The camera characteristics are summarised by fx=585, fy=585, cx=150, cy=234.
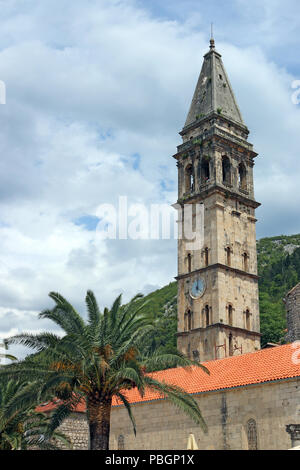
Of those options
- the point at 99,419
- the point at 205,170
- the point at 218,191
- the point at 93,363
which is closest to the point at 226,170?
the point at 205,170

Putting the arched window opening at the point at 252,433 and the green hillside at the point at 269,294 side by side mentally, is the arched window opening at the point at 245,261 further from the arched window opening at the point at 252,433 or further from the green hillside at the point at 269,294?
the arched window opening at the point at 252,433

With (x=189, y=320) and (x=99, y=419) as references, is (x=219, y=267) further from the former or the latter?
(x=99, y=419)

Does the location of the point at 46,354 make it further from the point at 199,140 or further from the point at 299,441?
the point at 199,140

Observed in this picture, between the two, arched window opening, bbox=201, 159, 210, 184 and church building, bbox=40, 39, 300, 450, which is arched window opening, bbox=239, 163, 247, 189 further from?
arched window opening, bbox=201, 159, 210, 184

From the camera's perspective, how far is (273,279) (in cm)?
10544

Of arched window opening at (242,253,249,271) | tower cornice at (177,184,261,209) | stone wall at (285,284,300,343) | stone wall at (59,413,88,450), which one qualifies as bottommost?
stone wall at (59,413,88,450)

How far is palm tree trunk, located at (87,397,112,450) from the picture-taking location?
2148 centimetres

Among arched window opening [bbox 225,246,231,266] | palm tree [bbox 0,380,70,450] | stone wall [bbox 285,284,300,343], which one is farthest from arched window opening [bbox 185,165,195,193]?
palm tree [bbox 0,380,70,450]

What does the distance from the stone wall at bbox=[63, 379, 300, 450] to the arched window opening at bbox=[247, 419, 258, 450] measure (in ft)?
0.14

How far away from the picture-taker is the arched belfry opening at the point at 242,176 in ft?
163

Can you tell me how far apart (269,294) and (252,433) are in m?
73.9

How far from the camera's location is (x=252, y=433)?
83.4 feet

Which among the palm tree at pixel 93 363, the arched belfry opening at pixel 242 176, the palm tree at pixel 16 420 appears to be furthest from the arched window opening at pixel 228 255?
the palm tree at pixel 93 363
